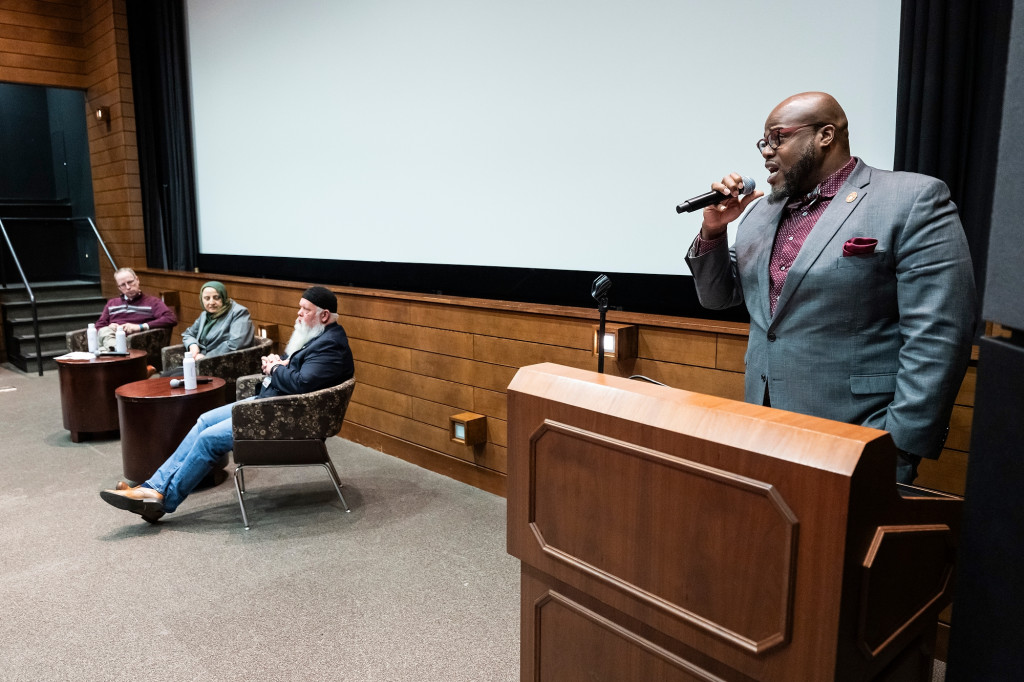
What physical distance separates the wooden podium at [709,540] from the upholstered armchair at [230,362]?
3.70 metres

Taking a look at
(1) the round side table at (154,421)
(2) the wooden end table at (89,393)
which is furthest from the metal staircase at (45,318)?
(1) the round side table at (154,421)

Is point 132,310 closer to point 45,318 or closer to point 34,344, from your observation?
point 34,344

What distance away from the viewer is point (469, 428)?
3.90m

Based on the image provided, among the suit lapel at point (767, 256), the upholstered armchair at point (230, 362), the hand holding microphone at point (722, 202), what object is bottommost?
the upholstered armchair at point (230, 362)

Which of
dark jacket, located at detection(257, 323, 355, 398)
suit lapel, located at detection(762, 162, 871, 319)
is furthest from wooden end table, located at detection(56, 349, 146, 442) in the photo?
suit lapel, located at detection(762, 162, 871, 319)

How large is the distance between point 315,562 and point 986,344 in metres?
2.76

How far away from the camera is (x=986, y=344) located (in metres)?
0.97

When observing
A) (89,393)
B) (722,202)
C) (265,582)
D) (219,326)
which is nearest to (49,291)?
(89,393)

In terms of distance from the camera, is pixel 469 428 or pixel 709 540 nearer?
pixel 709 540

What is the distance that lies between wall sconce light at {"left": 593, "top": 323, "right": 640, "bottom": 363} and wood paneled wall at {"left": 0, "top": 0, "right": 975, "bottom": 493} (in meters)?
0.04

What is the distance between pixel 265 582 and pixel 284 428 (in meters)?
0.78

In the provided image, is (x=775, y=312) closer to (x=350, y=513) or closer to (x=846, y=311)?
(x=846, y=311)

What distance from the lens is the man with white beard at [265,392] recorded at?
136 inches

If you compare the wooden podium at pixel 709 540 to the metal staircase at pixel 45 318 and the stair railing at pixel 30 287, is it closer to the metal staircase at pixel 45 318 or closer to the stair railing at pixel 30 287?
the stair railing at pixel 30 287
